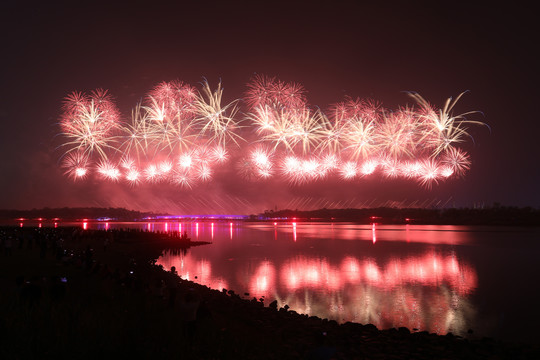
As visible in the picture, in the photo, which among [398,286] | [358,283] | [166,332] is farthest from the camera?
[358,283]

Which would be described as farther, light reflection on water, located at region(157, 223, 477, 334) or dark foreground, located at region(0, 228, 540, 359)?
light reflection on water, located at region(157, 223, 477, 334)

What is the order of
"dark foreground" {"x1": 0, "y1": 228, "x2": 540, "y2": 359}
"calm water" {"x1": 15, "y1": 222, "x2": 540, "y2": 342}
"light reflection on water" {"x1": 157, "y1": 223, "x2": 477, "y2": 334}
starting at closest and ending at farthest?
"dark foreground" {"x1": 0, "y1": 228, "x2": 540, "y2": 359} < "calm water" {"x1": 15, "y1": 222, "x2": 540, "y2": 342} < "light reflection on water" {"x1": 157, "y1": 223, "x2": 477, "y2": 334}

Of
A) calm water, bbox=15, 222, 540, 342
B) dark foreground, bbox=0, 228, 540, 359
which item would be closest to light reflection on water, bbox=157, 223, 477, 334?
calm water, bbox=15, 222, 540, 342

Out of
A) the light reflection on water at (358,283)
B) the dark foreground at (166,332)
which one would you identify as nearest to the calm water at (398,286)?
the light reflection on water at (358,283)

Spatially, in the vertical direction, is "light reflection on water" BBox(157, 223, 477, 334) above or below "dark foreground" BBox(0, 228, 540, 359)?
below

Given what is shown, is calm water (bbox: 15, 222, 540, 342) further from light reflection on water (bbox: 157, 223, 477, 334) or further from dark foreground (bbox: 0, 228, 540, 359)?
dark foreground (bbox: 0, 228, 540, 359)

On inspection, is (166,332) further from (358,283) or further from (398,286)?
(398,286)

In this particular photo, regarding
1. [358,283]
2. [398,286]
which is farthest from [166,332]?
[398,286]

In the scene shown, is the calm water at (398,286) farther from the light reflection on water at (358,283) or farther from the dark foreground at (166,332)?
the dark foreground at (166,332)

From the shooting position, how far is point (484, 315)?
77.1ft

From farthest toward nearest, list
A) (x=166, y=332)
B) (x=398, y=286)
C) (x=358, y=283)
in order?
(x=358, y=283) < (x=398, y=286) < (x=166, y=332)

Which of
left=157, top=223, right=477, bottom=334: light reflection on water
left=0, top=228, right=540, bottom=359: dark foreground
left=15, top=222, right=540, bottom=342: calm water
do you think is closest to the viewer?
left=0, top=228, right=540, bottom=359: dark foreground

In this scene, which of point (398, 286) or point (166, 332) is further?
point (398, 286)

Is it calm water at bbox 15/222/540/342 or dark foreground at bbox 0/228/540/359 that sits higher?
dark foreground at bbox 0/228/540/359
